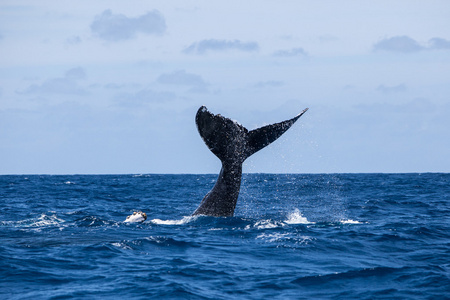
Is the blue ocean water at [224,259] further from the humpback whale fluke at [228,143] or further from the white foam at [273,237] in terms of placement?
the humpback whale fluke at [228,143]

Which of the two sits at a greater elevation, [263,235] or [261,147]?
[261,147]

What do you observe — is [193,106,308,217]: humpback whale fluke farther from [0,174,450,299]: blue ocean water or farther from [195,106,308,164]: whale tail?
[0,174,450,299]: blue ocean water

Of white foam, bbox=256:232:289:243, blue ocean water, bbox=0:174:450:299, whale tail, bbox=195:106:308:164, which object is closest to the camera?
blue ocean water, bbox=0:174:450:299

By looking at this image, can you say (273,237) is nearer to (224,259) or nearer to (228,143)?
(228,143)

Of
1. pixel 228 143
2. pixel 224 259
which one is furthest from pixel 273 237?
pixel 224 259

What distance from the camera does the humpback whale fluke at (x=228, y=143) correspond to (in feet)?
39.3

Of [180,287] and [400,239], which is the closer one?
[180,287]

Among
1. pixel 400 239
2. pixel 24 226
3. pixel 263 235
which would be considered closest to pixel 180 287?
pixel 263 235

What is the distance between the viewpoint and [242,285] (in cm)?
821

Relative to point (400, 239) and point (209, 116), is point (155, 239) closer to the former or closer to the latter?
point (209, 116)

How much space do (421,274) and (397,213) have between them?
9880mm

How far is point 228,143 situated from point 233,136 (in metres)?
0.19

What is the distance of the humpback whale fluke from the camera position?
1197cm

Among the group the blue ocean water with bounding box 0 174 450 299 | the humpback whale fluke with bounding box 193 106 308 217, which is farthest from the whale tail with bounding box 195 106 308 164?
the blue ocean water with bounding box 0 174 450 299
